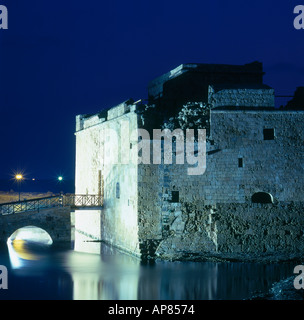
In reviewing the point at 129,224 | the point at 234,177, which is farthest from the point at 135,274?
the point at 234,177

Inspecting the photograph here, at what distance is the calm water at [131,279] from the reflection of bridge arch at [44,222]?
7.39ft

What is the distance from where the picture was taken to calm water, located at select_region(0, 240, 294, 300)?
56.9 feet

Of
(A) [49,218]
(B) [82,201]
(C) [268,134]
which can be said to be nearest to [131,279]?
(C) [268,134]

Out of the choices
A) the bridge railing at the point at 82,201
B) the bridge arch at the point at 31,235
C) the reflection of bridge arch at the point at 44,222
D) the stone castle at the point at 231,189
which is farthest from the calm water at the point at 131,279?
the bridge arch at the point at 31,235

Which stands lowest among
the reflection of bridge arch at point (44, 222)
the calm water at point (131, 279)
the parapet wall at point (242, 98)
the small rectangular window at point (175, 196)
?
the calm water at point (131, 279)

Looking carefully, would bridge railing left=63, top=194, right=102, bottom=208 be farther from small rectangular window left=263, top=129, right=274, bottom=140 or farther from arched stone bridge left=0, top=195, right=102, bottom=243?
small rectangular window left=263, top=129, right=274, bottom=140

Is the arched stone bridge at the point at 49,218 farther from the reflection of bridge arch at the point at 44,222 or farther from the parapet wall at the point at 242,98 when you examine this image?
the parapet wall at the point at 242,98

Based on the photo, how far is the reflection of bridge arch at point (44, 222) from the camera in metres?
25.6

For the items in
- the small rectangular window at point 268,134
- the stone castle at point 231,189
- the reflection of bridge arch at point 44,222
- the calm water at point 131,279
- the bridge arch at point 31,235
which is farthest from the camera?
the bridge arch at point 31,235

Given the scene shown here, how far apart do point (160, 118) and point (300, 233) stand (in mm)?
7199
